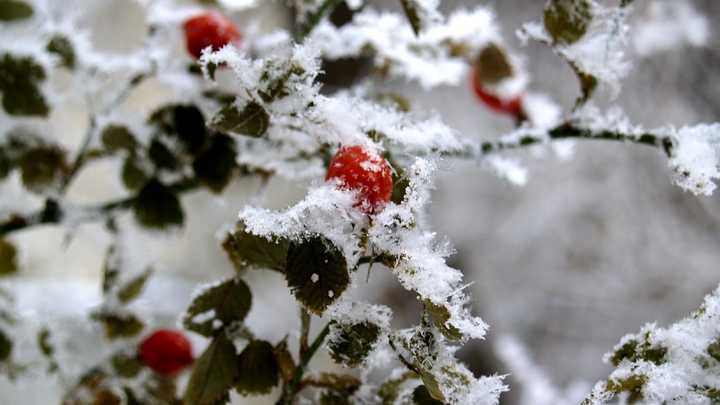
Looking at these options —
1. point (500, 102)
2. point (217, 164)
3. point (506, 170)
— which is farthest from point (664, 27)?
point (217, 164)

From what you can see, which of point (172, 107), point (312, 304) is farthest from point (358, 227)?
point (172, 107)

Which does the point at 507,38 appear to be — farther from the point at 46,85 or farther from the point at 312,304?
the point at 312,304

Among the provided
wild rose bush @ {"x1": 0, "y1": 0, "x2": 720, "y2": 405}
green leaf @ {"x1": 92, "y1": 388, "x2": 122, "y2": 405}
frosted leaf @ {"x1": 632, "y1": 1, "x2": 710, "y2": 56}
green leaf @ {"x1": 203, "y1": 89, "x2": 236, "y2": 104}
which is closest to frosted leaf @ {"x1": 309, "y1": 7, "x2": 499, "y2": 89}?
wild rose bush @ {"x1": 0, "y1": 0, "x2": 720, "y2": 405}

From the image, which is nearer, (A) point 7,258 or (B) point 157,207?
(B) point 157,207

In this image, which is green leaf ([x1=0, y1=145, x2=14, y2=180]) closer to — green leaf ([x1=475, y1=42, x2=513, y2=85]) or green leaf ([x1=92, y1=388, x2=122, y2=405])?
green leaf ([x1=92, y1=388, x2=122, y2=405])

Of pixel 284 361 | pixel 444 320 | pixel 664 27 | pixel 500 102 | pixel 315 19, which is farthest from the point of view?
pixel 664 27

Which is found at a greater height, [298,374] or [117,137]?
[117,137]

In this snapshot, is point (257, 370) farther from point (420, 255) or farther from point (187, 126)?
point (187, 126)
